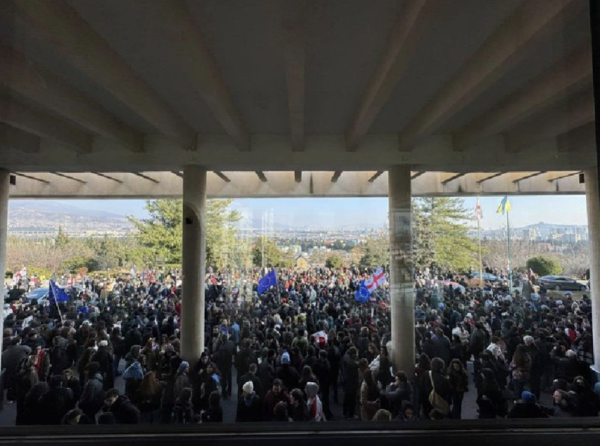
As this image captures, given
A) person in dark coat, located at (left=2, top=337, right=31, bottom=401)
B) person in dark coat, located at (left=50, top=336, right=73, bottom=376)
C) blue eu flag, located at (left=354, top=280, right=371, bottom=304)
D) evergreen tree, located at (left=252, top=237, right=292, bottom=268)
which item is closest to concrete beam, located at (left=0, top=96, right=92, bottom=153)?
person in dark coat, located at (left=2, top=337, right=31, bottom=401)

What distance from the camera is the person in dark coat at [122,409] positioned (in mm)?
1090

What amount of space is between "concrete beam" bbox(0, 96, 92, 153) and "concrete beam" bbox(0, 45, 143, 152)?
10 cm

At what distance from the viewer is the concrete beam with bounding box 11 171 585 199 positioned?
3184mm

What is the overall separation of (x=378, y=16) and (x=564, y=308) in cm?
271

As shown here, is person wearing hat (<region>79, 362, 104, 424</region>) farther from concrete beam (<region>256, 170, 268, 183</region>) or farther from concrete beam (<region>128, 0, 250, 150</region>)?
concrete beam (<region>256, 170, 268, 183</region>)

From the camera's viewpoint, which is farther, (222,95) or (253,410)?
(222,95)

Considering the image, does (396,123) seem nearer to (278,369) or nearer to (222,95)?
(222,95)

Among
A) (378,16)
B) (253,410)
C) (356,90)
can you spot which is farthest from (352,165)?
(253,410)

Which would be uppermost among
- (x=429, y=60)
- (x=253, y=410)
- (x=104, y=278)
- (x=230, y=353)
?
(x=429, y=60)

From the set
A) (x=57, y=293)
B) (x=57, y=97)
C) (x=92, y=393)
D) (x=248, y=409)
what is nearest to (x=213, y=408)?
(x=248, y=409)

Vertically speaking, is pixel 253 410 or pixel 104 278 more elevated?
pixel 104 278

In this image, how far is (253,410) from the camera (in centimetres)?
127

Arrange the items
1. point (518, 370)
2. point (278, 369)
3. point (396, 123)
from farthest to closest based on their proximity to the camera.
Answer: point (396, 123) → point (278, 369) → point (518, 370)

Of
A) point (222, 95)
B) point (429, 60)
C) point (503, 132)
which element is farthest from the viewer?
point (503, 132)
